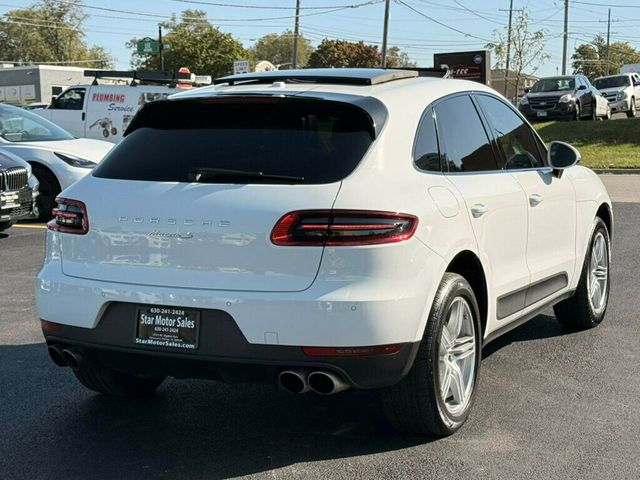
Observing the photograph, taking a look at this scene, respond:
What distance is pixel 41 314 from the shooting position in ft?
13.7

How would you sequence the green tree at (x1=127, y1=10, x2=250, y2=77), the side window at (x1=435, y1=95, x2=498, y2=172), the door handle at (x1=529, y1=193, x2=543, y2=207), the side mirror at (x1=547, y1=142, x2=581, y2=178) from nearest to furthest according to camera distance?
1. the side window at (x1=435, y1=95, x2=498, y2=172)
2. the door handle at (x1=529, y1=193, x2=543, y2=207)
3. the side mirror at (x1=547, y1=142, x2=581, y2=178)
4. the green tree at (x1=127, y1=10, x2=250, y2=77)

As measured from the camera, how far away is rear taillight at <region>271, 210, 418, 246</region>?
364 centimetres

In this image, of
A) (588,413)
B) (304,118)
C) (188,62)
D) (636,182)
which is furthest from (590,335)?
(188,62)

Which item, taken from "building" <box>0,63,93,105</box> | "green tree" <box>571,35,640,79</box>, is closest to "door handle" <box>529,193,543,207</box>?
"building" <box>0,63,93,105</box>

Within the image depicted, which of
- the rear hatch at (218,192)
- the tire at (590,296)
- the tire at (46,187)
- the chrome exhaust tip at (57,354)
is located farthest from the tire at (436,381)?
the tire at (46,187)

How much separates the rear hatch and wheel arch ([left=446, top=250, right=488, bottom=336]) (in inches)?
31.2

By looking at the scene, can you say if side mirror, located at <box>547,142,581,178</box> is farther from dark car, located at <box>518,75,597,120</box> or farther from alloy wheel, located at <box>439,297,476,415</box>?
dark car, located at <box>518,75,597,120</box>

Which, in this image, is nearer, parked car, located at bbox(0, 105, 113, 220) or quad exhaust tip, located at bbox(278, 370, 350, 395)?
quad exhaust tip, located at bbox(278, 370, 350, 395)

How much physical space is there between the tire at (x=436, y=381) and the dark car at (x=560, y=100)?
85.8 feet

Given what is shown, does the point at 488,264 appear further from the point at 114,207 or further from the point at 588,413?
the point at 114,207

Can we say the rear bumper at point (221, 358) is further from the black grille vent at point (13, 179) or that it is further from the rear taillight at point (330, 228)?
the black grille vent at point (13, 179)

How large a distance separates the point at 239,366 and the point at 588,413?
6.44ft

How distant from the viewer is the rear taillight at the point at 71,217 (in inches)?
159

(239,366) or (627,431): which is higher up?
(239,366)
